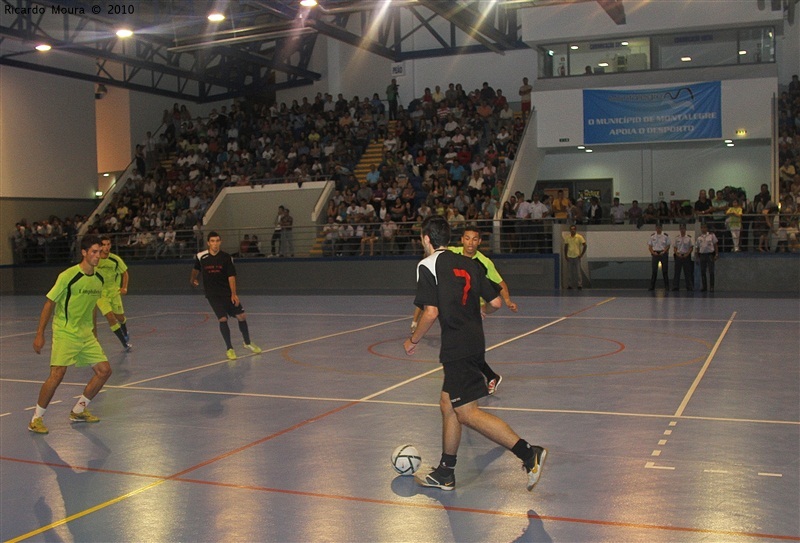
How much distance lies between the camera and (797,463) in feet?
21.6

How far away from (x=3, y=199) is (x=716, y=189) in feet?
87.7

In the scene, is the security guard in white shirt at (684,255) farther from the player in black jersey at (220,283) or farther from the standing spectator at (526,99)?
the player in black jersey at (220,283)

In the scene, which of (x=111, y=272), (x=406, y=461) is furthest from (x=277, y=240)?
(x=406, y=461)

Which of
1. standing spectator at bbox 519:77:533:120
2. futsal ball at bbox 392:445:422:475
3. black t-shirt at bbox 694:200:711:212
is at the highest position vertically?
standing spectator at bbox 519:77:533:120

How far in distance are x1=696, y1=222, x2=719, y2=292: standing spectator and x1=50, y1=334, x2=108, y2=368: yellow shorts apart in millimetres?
18166

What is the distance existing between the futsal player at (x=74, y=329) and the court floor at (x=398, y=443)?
0.40m

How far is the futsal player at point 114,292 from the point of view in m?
14.1

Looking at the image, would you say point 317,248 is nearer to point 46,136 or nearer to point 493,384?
point 46,136

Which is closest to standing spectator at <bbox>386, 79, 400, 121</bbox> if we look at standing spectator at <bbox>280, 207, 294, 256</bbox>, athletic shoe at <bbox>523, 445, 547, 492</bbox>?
standing spectator at <bbox>280, 207, 294, 256</bbox>

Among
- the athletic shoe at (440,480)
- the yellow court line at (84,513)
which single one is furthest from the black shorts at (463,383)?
the yellow court line at (84,513)

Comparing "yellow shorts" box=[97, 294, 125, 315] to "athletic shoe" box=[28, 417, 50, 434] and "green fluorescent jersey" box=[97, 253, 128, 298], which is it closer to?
"green fluorescent jersey" box=[97, 253, 128, 298]

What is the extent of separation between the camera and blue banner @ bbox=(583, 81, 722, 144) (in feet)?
89.1

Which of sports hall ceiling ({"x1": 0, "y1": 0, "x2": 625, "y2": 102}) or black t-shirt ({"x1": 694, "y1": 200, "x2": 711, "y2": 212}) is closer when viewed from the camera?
black t-shirt ({"x1": 694, "y1": 200, "x2": 711, "y2": 212})

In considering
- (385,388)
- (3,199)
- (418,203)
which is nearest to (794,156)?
(418,203)
